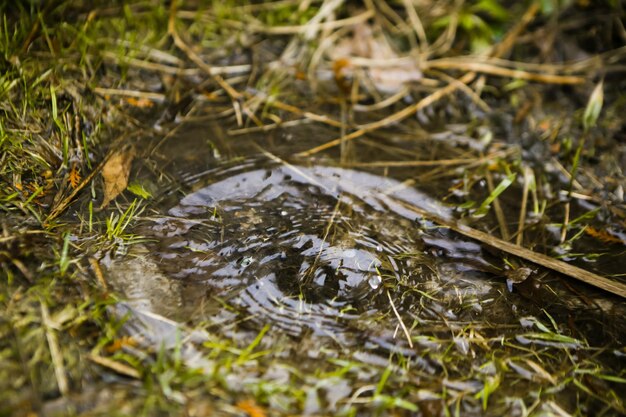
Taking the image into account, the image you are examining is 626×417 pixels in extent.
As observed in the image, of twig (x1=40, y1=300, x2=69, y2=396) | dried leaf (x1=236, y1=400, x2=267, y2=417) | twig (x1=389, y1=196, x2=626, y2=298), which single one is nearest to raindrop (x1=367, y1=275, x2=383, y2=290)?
twig (x1=389, y1=196, x2=626, y2=298)

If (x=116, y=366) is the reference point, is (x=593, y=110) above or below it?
above

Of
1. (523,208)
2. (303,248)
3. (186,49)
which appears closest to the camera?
(303,248)

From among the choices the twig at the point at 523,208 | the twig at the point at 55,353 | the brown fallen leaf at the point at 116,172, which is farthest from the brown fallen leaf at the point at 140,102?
the twig at the point at 523,208

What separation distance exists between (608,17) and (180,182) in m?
3.18

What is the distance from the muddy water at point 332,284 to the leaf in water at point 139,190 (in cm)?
6

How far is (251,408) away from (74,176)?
139 cm

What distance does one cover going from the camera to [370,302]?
1.90 m

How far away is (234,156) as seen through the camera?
102 inches

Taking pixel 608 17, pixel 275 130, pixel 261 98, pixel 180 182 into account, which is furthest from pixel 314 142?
pixel 608 17

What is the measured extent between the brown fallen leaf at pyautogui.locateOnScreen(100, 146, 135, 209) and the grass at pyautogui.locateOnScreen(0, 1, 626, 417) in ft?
0.16

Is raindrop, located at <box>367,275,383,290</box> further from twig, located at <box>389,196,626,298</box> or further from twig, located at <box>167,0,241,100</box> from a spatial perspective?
twig, located at <box>167,0,241,100</box>

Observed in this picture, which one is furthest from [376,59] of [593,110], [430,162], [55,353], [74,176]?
[55,353]

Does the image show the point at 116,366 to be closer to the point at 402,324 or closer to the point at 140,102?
the point at 402,324

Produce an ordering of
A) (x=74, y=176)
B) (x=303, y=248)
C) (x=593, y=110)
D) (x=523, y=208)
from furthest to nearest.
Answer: (x=593, y=110) < (x=523, y=208) < (x=74, y=176) < (x=303, y=248)
